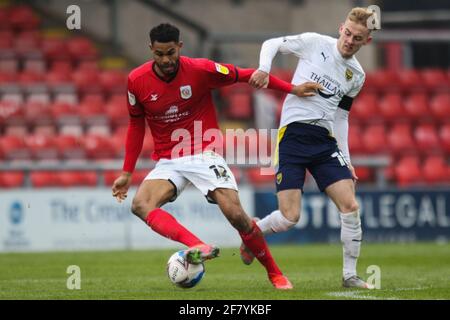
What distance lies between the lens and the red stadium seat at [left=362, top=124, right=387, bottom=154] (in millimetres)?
19109

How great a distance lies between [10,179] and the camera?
16734 millimetres

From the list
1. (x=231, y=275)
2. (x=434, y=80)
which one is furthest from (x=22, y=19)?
(x=231, y=275)

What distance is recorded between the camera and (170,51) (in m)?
8.25

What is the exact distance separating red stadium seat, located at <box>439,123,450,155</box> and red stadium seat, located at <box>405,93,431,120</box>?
0.39 metres

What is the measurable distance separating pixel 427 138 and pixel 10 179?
315 inches

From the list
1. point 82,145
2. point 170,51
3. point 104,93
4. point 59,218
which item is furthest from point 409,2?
point 170,51

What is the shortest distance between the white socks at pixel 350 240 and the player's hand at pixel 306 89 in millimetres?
1055

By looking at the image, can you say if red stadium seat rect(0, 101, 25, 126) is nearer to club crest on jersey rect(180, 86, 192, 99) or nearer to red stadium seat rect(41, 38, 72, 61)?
red stadium seat rect(41, 38, 72, 61)

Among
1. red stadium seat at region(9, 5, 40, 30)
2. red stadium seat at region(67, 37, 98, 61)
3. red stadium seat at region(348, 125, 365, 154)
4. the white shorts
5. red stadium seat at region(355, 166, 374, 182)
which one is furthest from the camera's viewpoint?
red stadium seat at region(9, 5, 40, 30)

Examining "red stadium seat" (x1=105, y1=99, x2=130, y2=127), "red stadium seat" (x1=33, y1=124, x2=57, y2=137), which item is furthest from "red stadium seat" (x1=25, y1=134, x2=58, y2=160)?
"red stadium seat" (x1=105, y1=99, x2=130, y2=127)

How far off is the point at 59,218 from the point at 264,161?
3.27m

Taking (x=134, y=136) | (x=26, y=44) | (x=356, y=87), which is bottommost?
(x=134, y=136)

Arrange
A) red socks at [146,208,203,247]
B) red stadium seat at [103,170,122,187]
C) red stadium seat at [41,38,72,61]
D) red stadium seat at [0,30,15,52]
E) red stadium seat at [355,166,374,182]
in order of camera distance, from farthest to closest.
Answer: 1. red stadium seat at [41,38,72,61]
2. red stadium seat at [0,30,15,52]
3. red stadium seat at [355,166,374,182]
4. red stadium seat at [103,170,122,187]
5. red socks at [146,208,203,247]

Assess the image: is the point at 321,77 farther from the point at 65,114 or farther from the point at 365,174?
the point at 65,114
